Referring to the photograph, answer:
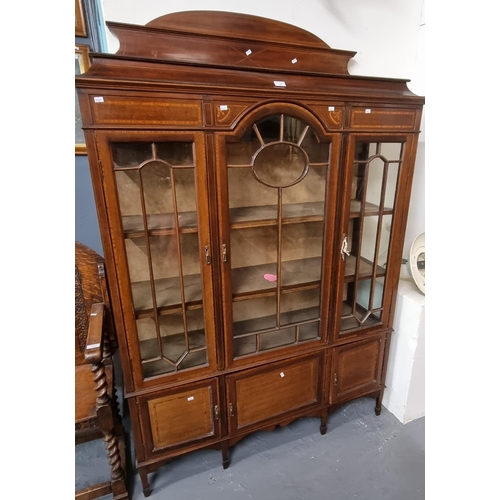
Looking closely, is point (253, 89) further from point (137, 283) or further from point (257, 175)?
point (137, 283)

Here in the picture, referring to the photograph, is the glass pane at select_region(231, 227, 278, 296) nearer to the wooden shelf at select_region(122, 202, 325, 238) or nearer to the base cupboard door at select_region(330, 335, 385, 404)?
the wooden shelf at select_region(122, 202, 325, 238)

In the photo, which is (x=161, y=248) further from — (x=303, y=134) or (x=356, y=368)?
(x=356, y=368)

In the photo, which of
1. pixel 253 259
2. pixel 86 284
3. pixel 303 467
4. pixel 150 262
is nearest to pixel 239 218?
pixel 253 259

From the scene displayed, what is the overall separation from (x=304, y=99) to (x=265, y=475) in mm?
1642

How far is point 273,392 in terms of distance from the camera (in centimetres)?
147

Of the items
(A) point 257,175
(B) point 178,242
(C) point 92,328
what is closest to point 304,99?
(A) point 257,175

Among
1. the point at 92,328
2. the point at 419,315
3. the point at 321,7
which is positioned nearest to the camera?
the point at 92,328

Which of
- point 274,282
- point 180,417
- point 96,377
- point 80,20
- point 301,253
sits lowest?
point 180,417

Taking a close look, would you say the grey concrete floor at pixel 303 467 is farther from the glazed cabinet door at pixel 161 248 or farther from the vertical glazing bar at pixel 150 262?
the vertical glazing bar at pixel 150 262

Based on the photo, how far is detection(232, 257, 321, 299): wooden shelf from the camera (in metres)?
1.35

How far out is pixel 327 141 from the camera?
3.96 ft

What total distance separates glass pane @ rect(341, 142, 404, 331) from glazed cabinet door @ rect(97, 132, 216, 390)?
680 mm

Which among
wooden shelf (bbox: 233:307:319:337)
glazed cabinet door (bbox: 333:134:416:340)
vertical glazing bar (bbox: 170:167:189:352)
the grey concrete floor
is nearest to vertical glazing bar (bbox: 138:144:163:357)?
vertical glazing bar (bbox: 170:167:189:352)

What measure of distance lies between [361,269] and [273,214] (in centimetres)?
55
